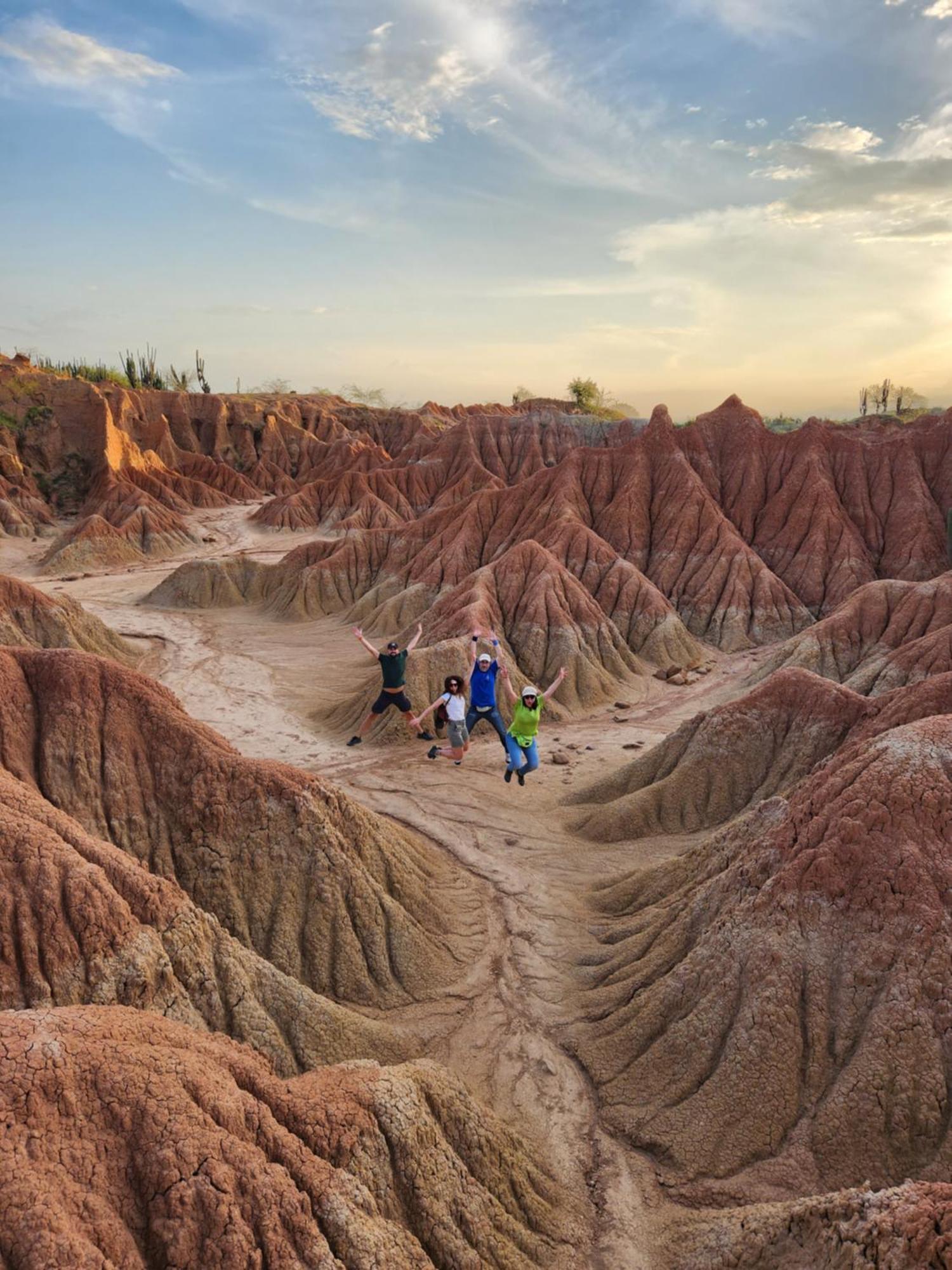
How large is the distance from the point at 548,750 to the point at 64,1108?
81.8 ft

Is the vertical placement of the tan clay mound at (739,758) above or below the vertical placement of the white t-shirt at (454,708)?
below

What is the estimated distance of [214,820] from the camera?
14352 mm

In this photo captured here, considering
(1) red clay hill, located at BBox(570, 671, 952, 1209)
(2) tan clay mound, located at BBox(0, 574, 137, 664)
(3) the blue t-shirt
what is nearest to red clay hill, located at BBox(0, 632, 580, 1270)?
(1) red clay hill, located at BBox(570, 671, 952, 1209)

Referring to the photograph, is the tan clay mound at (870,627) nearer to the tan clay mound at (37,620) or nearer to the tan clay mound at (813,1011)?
the tan clay mound at (813,1011)

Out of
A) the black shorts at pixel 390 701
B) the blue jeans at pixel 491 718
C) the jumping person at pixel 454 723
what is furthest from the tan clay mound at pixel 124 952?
the black shorts at pixel 390 701

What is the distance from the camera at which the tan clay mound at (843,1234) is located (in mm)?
6082

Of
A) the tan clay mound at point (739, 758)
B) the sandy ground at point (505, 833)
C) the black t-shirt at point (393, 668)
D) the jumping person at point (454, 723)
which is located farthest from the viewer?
the tan clay mound at point (739, 758)

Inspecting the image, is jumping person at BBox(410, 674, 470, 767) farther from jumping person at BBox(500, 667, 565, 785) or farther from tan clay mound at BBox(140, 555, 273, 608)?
tan clay mound at BBox(140, 555, 273, 608)

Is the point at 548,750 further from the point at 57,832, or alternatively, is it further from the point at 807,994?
the point at 57,832

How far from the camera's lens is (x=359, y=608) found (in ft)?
168

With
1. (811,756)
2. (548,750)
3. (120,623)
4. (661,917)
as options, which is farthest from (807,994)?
(120,623)

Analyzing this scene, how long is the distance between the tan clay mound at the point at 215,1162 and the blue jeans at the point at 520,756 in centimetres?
781

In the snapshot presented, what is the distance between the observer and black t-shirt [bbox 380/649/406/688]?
1692cm

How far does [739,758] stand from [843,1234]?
14.8 meters
